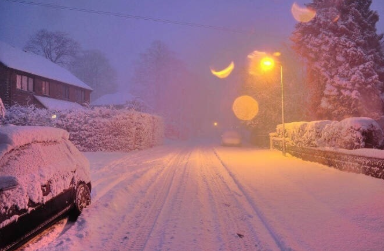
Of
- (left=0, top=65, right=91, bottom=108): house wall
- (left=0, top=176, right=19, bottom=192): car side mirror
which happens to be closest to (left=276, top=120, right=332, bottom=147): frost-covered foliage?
(left=0, top=176, right=19, bottom=192): car side mirror

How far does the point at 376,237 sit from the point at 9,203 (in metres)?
5.63

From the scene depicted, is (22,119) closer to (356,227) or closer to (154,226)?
(154,226)

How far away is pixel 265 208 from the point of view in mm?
6363

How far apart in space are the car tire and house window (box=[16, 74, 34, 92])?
2585cm

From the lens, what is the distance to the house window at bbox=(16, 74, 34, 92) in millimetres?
27039

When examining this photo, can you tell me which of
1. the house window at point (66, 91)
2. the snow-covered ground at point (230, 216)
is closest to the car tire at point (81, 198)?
the snow-covered ground at point (230, 216)

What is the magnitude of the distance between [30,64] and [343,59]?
1220 inches

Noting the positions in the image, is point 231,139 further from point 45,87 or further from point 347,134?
point 45,87

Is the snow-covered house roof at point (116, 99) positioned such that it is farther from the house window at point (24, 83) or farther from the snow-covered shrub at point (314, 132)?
the snow-covered shrub at point (314, 132)

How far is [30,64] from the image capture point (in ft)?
97.3

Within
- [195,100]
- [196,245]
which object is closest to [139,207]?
[196,245]

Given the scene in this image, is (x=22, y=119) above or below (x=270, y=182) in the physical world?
above

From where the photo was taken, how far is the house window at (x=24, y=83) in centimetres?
2704

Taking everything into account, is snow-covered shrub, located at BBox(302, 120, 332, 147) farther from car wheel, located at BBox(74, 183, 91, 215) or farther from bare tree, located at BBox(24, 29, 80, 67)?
bare tree, located at BBox(24, 29, 80, 67)
